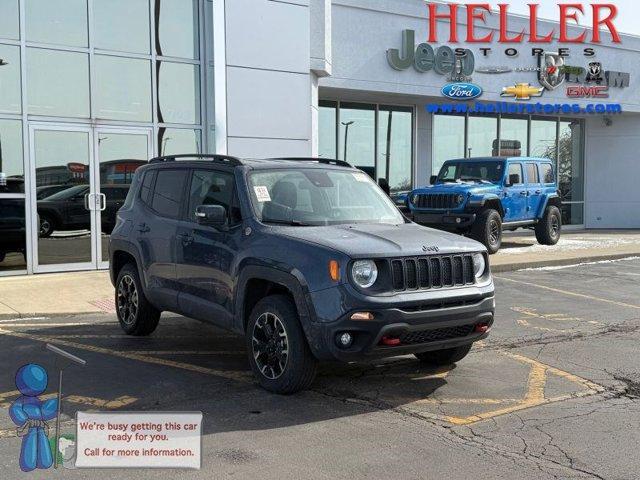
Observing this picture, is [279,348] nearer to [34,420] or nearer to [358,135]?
[34,420]

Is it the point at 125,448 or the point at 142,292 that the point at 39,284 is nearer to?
the point at 142,292

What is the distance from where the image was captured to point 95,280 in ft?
39.3

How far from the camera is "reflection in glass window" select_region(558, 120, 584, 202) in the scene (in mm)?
25047

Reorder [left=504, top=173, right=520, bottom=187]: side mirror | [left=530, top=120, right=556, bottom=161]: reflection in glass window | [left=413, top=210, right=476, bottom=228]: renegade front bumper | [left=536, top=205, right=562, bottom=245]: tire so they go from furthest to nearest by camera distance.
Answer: [left=530, top=120, right=556, bottom=161]: reflection in glass window < [left=536, top=205, right=562, bottom=245]: tire < [left=504, top=173, right=520, bottom=187]: side mirror < [left=413, top=210, right=476, bottom=228]: renegade front bumper

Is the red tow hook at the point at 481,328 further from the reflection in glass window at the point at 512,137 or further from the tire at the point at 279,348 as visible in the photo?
the reflection in glass window at the point at 512,137

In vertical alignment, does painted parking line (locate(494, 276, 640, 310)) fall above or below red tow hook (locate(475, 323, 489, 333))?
below

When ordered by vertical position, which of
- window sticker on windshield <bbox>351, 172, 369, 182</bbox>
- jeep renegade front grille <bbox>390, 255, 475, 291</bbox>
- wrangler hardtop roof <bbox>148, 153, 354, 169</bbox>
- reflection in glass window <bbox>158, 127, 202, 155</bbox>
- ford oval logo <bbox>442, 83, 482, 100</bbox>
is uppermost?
ford oval logo <bbox>442, 83, 482, 100</bbox>

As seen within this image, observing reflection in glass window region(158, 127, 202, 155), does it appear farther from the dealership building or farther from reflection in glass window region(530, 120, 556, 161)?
reflection in glass window region(530, 120, 556, 161)

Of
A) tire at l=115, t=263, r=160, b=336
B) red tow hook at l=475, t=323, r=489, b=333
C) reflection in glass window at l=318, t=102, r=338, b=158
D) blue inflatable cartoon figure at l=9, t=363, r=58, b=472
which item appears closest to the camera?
blue inflatable cartoon figure at l=9, t=363, r=58, b=472

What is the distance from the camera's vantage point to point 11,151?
40.2 feet

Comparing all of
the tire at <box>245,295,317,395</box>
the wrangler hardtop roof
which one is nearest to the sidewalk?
the wrangler hardtop roof

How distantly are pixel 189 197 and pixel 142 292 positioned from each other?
1.30 m

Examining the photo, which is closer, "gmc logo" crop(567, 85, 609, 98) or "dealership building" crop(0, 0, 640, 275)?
"dealership building" crop(0, 0, 640, 275)

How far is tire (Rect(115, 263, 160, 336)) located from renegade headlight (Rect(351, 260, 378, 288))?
3187 millimetres
